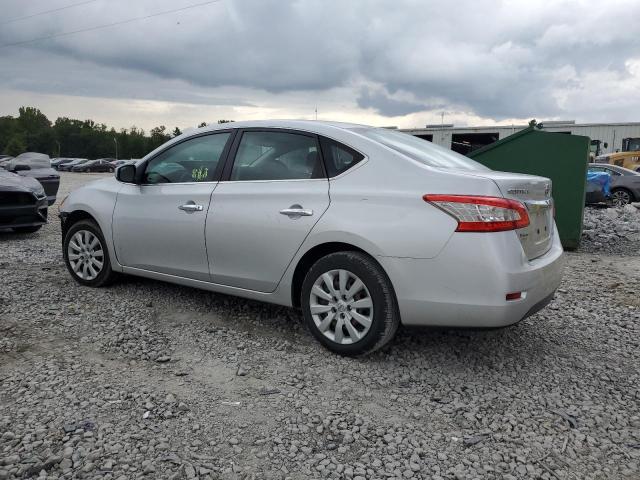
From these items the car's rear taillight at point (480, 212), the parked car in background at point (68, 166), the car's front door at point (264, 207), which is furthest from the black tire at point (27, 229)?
the parked car in background at point (68, 166)

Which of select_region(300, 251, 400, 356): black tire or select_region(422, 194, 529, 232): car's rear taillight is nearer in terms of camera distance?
select_region(422, 194, 529, 232): car's rear taillight

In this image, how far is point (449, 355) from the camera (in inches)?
151

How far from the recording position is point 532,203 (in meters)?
3.46

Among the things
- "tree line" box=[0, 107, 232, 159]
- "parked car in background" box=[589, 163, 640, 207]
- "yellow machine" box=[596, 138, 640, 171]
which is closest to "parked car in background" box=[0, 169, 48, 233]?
"parked car in background" box=[589, 163, 640, 207]

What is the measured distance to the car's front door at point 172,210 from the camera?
170 inches

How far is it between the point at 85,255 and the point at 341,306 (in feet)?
9.46

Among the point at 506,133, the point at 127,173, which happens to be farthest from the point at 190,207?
the point at 506,133

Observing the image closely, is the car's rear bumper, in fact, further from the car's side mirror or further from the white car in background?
the car's side mirror

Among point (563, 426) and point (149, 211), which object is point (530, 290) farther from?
point (149, 211)

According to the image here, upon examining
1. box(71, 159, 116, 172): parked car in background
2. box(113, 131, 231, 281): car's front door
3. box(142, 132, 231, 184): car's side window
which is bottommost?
box(71, 159, 116, 172): parked car in background

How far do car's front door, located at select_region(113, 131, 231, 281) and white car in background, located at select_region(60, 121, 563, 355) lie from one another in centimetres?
1

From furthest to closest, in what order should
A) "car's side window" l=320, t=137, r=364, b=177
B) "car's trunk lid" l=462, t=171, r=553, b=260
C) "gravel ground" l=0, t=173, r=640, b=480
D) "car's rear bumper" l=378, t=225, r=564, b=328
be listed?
"car's side window" l=320, t=137, r=364, b=177
"car's trunk lid" l=462, t=171, r=553, b=260
"car's rear bumper" l=378, t=225, r=564, b=328
"gravel ground" l=0, t=173, r=640, b=480

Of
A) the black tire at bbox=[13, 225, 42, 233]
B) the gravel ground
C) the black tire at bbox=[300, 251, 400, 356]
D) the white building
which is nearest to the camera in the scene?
the gravel ground

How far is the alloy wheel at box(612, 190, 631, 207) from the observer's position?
17000 mm
